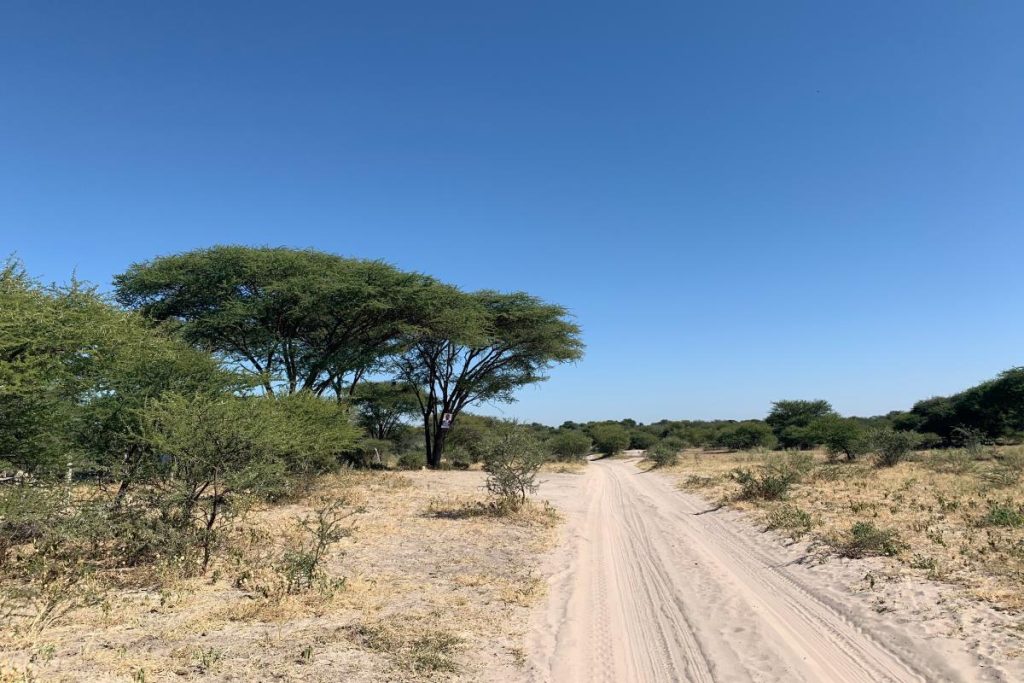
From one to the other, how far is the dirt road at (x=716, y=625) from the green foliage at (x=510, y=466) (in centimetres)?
353

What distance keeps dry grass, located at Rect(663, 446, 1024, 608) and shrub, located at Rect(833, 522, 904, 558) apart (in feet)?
0.06

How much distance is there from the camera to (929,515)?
1160 cm

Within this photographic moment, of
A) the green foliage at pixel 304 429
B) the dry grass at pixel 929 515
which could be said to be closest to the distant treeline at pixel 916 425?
the dry grass at pixel 929 515

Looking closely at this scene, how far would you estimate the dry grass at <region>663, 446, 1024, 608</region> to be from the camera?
7.76m

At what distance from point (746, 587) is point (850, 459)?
80.5 ft

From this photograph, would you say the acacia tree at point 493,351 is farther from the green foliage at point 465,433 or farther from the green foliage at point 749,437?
the green foliage at point 749,437

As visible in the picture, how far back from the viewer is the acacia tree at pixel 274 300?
22094 millimetres

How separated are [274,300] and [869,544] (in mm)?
21018

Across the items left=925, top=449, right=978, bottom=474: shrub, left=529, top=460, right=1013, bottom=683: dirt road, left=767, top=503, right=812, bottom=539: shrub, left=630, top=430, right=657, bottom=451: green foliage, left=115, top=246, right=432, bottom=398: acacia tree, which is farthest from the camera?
left=630, top=430, right=657, bottom=451: green foliage

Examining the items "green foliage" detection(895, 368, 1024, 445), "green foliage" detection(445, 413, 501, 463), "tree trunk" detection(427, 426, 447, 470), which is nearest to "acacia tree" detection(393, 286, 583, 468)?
"tree trunk" detection(427, 426, 447, 470)

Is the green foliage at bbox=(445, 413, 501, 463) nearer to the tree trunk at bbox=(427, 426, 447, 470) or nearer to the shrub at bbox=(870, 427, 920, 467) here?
the tree trunk at bbox=(427, 426, 447, 470)

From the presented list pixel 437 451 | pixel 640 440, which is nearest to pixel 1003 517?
pixel 437 451

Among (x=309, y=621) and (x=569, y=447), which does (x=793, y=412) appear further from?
(x=309, y=621)

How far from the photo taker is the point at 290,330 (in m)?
25.0
